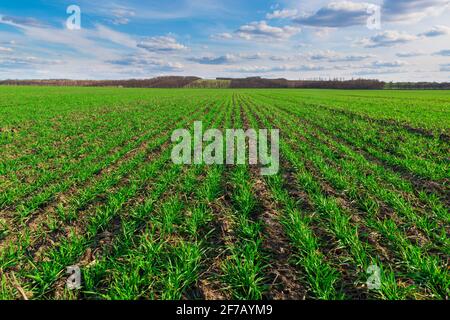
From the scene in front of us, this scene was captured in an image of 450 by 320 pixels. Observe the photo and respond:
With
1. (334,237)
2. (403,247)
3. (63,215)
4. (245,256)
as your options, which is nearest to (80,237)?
(63,215)

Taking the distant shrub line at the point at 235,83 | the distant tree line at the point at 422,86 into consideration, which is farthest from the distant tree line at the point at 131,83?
the distant tree line at the point at 422,86

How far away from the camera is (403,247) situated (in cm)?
489

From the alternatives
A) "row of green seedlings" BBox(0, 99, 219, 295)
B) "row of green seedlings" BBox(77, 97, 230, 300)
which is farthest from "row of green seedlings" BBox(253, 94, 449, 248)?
"row of green seedlings" BBox(0, 99, 219, 295)

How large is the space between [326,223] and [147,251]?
3424mm

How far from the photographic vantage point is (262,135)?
1652cm

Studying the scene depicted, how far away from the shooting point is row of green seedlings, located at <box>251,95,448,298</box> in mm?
4035

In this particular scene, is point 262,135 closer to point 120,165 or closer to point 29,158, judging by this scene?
point 120,165

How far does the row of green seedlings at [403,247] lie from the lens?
13.2 ft

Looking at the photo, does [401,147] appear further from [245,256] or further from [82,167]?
[82,167]

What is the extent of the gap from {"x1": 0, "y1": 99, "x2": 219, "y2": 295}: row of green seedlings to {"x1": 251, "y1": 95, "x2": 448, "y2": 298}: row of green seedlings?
16.5 ft

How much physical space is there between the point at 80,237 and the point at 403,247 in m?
5.57

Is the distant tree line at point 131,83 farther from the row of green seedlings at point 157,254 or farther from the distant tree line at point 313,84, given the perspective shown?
the row of green seedlings at point 157,254

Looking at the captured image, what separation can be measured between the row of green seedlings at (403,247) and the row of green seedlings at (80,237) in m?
5.03

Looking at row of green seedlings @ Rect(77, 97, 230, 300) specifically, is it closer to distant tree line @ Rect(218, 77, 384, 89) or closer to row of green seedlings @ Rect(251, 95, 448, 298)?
row of green seedlings @ Rect(251, 95, 448, 298)
